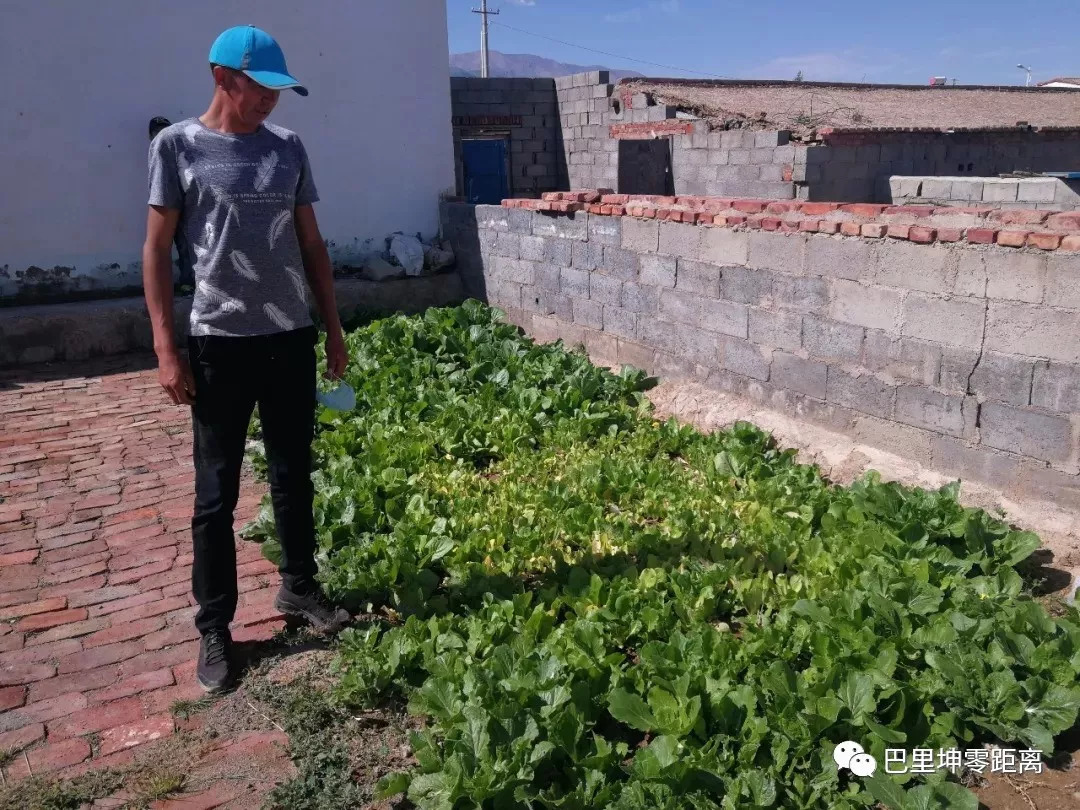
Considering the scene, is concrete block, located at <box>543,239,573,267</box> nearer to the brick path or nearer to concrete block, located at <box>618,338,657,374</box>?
concrete block, located at <box>618,338,657,374</box>

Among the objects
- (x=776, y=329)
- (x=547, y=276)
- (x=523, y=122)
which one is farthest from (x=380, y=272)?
(x=523, y=122)

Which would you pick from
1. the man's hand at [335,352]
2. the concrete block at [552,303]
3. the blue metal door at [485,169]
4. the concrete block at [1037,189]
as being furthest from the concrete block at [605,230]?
the blue metal door at [485,169]

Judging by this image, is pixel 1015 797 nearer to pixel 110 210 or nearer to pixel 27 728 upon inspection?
pixel 27 728

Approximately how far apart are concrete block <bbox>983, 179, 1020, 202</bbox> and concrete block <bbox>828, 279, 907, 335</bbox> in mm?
6191

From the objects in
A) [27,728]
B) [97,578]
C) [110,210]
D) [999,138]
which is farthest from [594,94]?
[27,728]

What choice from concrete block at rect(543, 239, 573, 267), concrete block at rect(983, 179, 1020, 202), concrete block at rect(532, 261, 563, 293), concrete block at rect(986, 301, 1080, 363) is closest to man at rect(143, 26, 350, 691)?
concrete block at rect(986, 301, 1080, 363)

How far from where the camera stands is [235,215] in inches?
116

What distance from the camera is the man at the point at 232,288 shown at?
9.50 feet

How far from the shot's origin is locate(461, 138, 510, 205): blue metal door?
49.2 ft

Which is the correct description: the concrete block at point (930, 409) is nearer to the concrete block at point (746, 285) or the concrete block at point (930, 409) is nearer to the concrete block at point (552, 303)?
the concrete block at point (746, 285)

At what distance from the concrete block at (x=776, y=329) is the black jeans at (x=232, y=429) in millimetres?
2970

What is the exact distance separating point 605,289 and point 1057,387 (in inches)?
136

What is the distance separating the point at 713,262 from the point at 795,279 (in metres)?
0.71

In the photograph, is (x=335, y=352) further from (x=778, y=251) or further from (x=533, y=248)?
(x=533, y=248)
